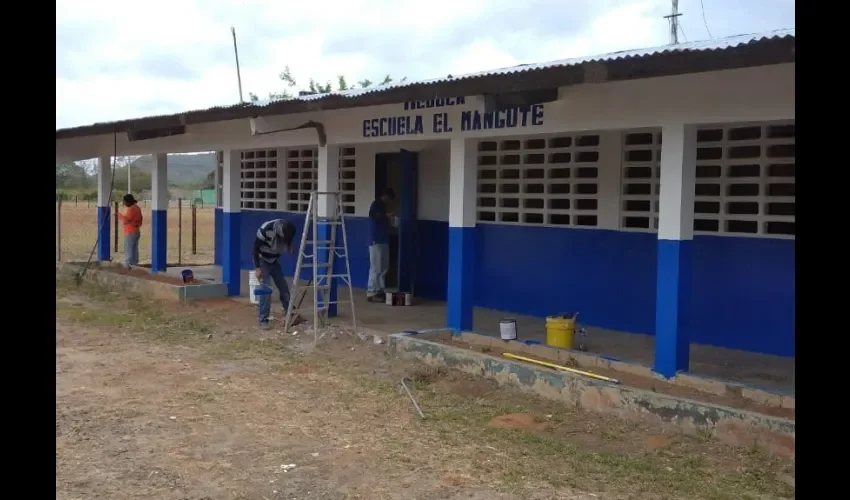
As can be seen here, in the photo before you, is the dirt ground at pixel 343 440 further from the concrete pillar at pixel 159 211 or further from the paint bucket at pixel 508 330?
the concrete pillar at pixel 159 211

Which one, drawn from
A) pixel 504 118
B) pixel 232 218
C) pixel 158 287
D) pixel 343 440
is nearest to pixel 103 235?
pixel 158 287

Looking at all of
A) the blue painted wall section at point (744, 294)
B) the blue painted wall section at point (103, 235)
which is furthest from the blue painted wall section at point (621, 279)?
the blue painted wall section at point (103, 235)

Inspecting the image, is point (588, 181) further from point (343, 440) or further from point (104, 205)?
point (104, 205)

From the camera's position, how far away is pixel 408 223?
12.6 metres

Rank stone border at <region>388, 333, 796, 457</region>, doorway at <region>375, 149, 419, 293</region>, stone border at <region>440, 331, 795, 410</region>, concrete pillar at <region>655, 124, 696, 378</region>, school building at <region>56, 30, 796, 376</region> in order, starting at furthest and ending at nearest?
doorway at <region>375, 149, 419, 293</region> → concrete pillar at <region>655, 124, 696, 378</region> → school building at <region>56, 30, 796, 376</region> → stone border at <region>440, 331, 795, 410</region> → stone border at <region>388, 333, 796, 457</region>

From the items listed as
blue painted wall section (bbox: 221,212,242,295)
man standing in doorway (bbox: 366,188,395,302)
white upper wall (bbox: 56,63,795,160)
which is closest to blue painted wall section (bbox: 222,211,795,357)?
man standing in doorway (bbox: 366,188,395,302)

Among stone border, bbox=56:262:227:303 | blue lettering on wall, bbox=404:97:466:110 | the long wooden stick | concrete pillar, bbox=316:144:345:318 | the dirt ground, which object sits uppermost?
blue lettering on wall, bbox=404:97:466:110

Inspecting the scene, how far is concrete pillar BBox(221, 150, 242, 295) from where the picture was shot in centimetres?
1291

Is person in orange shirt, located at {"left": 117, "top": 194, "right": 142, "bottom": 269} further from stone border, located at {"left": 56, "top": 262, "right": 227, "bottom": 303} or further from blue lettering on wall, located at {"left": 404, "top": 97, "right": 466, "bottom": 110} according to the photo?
blue lettering on wall, located at {"left": 404, "top": 97, "right": 466, "bottom": 110}

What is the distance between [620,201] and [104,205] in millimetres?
12150

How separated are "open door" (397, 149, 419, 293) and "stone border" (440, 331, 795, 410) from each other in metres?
3.76

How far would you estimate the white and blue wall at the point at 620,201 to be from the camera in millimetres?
6820

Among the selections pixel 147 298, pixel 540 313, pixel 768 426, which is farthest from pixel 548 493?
pixel 147 298
